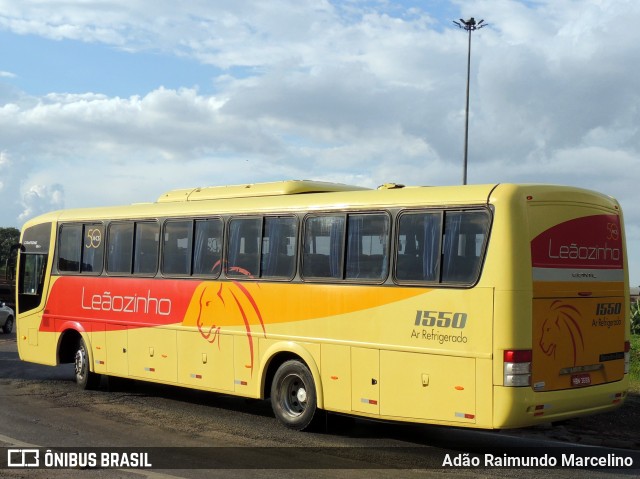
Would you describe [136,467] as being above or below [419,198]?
below

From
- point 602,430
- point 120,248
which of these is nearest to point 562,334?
point 602,430

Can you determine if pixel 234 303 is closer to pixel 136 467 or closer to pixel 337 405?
pixel 337 405

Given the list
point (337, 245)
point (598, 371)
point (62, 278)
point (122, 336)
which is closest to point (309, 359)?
point (337, 245)

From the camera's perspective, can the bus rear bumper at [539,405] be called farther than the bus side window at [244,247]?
No

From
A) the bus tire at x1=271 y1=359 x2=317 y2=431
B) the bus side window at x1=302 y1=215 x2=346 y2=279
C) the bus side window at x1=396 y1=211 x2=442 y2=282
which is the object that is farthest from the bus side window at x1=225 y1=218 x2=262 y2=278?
the bus side window at x1=396 y1=211 x2=442 y2=282

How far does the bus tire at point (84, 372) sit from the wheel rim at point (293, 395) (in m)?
5.28

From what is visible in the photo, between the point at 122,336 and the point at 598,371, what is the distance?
27.0ft

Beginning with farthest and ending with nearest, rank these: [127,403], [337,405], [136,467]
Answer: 1. [127,403]
2. [337,405]
3. [136,467]

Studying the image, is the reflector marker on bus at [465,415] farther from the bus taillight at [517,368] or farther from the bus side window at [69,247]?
the bus side window at [69,247]

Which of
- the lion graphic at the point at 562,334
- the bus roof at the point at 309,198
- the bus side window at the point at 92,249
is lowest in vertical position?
the lion graphic at the point at 562,334

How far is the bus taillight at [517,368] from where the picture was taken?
9.54 metres

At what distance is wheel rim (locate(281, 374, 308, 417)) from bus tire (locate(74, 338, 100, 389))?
17.3 ft

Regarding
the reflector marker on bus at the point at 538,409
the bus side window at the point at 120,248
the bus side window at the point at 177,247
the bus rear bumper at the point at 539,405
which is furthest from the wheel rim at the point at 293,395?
the bus side window at the point at 120,248

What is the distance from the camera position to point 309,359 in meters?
11.9
